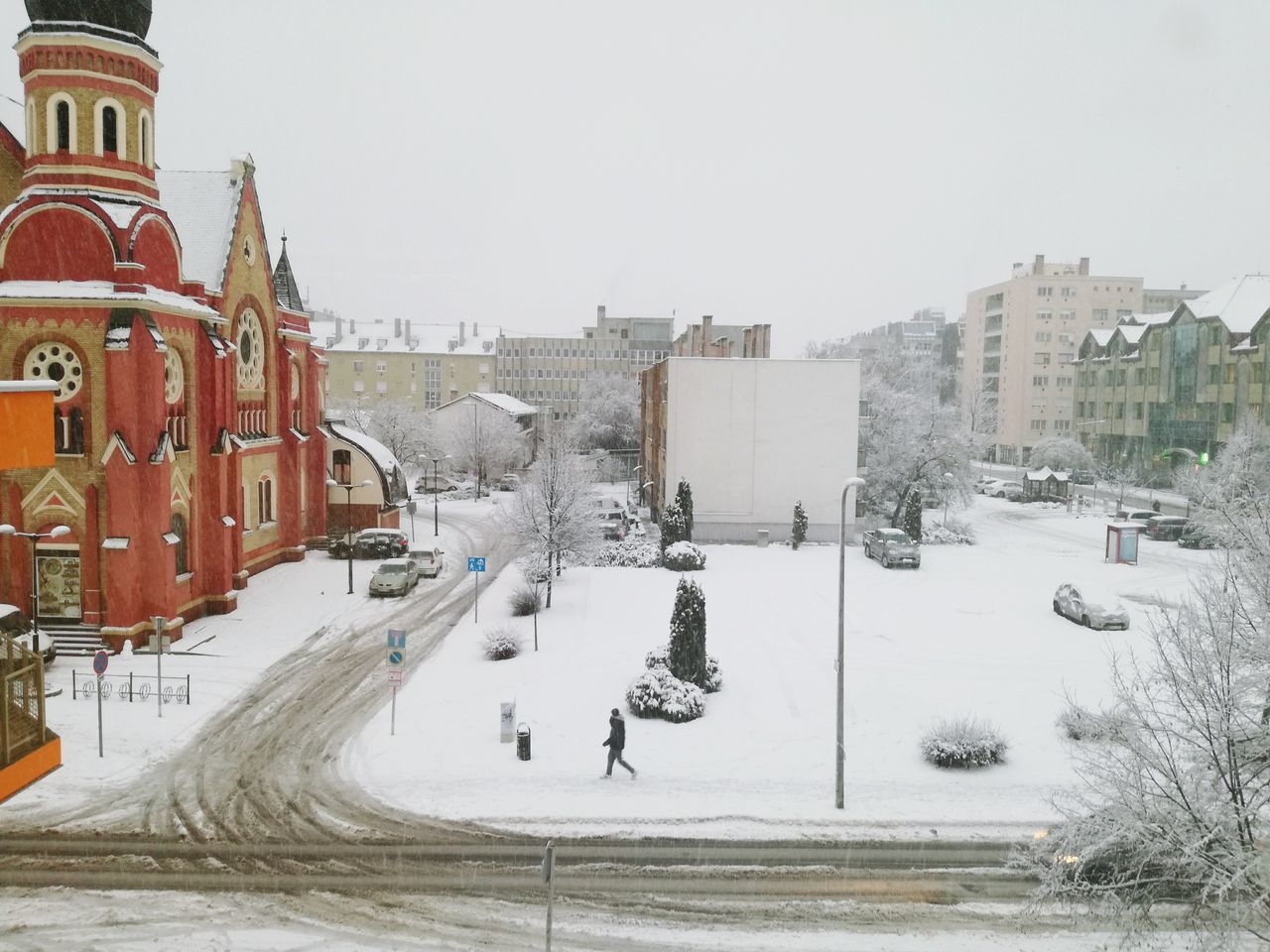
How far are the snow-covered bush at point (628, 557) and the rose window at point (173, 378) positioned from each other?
51.8 feet

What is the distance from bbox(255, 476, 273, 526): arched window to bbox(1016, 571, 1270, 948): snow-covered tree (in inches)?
1144

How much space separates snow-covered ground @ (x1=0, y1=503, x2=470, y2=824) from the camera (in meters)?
16.5

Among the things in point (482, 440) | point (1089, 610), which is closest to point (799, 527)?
point (1089, 610)

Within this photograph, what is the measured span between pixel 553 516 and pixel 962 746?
1657 cm

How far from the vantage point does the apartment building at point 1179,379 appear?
196 ft

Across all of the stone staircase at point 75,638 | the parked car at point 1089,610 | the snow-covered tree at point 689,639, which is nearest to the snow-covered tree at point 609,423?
the parked car at point 1089,610

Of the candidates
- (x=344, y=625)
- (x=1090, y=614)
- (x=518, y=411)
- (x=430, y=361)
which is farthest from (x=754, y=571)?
(x=430, y=361)

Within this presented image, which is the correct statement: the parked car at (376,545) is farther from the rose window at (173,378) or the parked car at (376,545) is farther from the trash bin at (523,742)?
the trash bin at (523,742)

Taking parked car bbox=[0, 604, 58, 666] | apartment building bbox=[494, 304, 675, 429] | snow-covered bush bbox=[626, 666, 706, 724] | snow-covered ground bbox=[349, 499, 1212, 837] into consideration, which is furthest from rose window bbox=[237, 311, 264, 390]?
apartment building bbox=[494, 304, 675, 429]

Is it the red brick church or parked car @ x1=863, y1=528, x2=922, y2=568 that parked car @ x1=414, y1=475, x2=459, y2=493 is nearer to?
parked car @ x1=863, y1=528, x2=922, y2=568

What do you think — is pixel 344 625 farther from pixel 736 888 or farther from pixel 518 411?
pixel 518 411

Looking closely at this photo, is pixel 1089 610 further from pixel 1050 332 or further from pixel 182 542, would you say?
pixel 1050 332

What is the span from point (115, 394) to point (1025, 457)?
83674 mm

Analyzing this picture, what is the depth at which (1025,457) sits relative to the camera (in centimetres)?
8875
